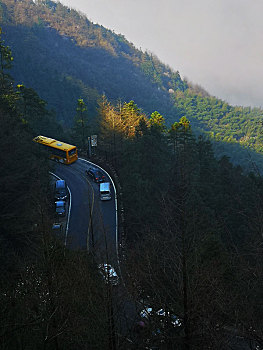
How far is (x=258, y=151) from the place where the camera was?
100 meters

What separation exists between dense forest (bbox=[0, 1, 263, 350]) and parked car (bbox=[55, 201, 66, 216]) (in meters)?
1.83

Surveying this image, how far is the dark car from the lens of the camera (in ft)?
118

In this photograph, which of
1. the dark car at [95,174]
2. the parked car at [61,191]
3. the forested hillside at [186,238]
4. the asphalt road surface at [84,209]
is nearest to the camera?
the forested hillside at [186,238]

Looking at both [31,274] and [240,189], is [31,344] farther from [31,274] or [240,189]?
[240,189]

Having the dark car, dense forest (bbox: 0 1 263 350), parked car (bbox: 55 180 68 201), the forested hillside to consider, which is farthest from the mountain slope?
parked car (bbox: 55 180 68 201)

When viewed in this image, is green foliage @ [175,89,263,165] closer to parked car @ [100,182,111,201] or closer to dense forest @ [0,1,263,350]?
dense forest @ [0,1,263,350]

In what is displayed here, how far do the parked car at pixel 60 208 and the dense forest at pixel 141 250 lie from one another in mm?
1829

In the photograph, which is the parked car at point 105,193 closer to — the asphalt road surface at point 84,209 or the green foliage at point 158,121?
the asphalt road surface at point 84,209

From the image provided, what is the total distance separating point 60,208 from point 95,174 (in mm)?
7387

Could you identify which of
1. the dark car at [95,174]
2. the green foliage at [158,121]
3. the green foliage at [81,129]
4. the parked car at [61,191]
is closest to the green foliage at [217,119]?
the green foliage at [158,121]

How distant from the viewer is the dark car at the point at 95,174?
35.8 metres

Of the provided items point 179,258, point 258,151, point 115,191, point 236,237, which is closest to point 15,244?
point 179,258

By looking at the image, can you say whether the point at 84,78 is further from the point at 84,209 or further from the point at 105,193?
the point at 84,209

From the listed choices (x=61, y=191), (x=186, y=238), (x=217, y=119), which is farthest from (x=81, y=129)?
(x=217, y=119)
